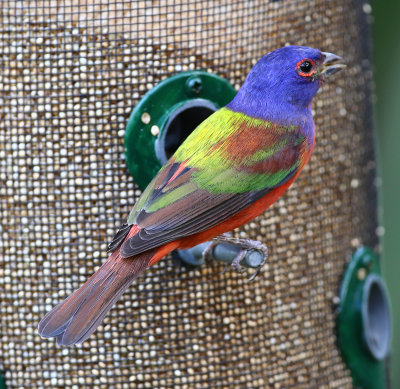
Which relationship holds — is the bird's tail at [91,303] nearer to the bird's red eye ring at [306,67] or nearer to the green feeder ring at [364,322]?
the bird's red eye ring at [306,67]

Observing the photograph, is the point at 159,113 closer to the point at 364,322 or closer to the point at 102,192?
the point at 102,192

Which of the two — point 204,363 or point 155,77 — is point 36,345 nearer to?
point 204,363

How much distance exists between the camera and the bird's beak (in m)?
4.80

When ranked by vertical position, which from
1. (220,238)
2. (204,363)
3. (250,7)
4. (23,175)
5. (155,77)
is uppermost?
(250,7)

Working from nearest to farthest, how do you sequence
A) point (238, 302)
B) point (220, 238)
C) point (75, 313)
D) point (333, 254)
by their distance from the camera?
point (75, 313) → point (220, 238) → point (238, 302) → point (333, 254)

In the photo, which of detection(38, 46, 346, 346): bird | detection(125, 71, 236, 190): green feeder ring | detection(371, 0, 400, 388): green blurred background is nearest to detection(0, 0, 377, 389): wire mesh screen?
detection(125, 71, 236, 190): green feeder ring

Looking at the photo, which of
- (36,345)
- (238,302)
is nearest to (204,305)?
(238,302)

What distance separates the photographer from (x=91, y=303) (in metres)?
4.23

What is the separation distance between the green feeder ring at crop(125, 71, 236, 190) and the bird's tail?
630 mm

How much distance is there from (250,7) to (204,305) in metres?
1.56

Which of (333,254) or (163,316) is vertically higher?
(333,254)

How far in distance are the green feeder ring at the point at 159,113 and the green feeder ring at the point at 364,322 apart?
1346 millimetres

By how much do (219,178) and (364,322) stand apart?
145cm

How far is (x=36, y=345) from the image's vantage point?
195 inches
